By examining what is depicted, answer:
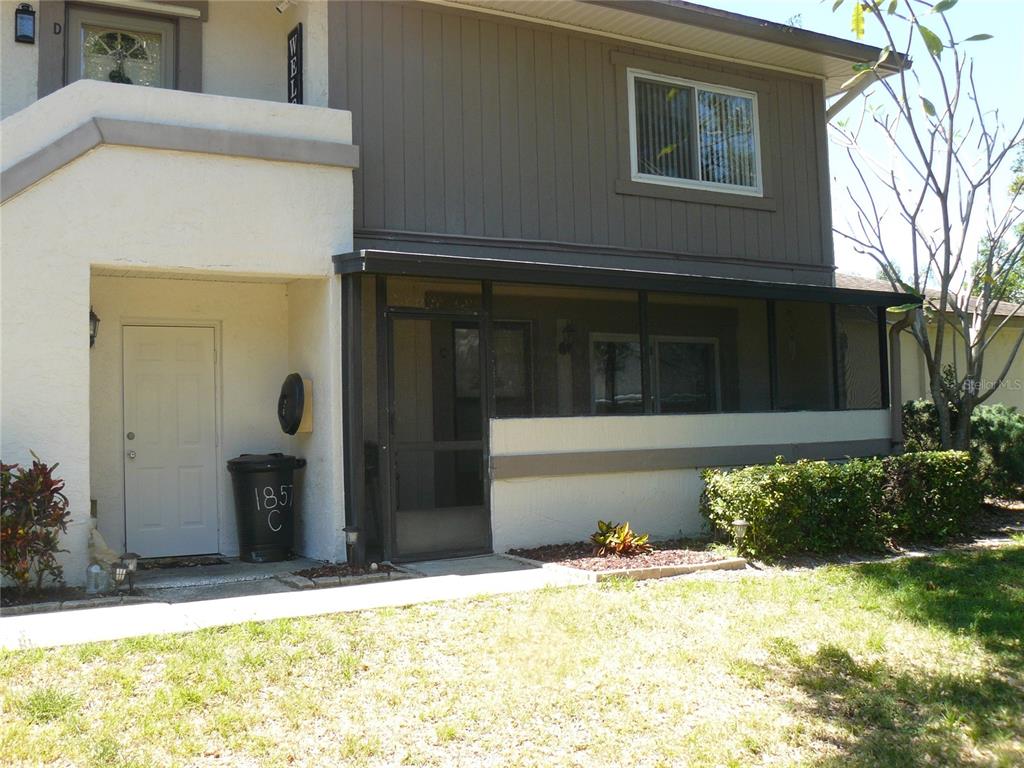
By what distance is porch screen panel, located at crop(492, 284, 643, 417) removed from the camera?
9.72m

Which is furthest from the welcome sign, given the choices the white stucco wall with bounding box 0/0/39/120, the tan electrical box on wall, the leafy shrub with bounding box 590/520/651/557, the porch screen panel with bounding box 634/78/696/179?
the leafy shrub with bounding box 590/520/651/557

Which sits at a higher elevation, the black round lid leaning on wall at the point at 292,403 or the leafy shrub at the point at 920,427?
the black round lid leaning on wall at the point at 292,403

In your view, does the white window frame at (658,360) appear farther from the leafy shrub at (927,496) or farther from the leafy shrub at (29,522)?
the leafy shrub at (29,522)

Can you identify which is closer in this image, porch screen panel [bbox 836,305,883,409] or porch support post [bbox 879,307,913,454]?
porch support post [bbox 879,307,913,454]

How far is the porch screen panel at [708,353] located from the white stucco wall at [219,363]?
14.3 ft

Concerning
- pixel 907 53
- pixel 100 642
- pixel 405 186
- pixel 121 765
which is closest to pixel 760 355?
pixel 907 53

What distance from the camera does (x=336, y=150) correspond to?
344 inches

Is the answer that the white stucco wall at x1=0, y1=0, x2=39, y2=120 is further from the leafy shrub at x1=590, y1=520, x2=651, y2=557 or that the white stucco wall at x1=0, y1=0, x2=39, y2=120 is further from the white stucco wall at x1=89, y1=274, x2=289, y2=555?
the leafy shrub at x1=590, y1=520, x2=651, y2=557

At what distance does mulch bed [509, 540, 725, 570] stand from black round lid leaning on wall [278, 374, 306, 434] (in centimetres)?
240

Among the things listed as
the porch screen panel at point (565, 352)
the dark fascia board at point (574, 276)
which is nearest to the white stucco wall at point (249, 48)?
the dark fascia board at point (574, 276)

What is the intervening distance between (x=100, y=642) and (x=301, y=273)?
3948 mm

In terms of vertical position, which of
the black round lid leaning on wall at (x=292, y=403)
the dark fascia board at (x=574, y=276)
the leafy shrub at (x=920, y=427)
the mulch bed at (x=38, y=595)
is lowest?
the mulch bed at (x=38, y=595)

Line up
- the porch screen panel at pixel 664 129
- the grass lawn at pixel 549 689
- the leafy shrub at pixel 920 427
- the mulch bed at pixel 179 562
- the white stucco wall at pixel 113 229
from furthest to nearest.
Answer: the leafy shrub at pixel 920 427 → the porch screen panel at pixel 664 129 → the mulch bed at pixel 179 562 → the white stucco wall at pixel 113 229 → the grass lawn at pixel 549 689

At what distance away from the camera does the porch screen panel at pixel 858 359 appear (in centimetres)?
1202
